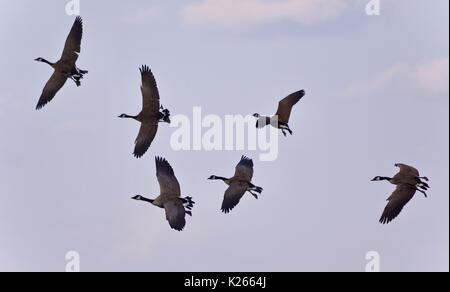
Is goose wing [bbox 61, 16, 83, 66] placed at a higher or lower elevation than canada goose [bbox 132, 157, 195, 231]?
higher

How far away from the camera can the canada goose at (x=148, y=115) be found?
4281 centimetres

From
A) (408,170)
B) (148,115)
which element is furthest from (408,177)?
(148,115)

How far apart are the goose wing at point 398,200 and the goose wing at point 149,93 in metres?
7.78

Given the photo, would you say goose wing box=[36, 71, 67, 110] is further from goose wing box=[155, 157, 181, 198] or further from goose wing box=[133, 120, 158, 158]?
goose wing box=[155, 157, 181, 198]

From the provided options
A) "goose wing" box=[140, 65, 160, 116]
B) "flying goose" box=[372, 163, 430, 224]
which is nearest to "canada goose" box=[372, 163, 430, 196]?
"flying goose" box=[372, 163, 430, 224]

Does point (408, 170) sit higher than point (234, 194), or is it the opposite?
point (234, 194)

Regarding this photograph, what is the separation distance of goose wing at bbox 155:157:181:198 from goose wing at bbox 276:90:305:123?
381cm

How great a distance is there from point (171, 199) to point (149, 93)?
3374 millimetres

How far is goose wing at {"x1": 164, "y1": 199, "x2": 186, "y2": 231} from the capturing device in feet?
137

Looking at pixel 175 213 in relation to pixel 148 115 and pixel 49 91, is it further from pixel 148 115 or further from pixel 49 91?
pixel 49 91

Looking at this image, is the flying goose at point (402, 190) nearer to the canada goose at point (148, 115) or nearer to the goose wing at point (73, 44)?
the canada goose at point (148, 115)

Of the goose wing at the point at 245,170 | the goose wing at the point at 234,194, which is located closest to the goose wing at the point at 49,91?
the goose wing at the point at 245,170

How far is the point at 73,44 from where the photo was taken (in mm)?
43969
